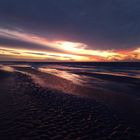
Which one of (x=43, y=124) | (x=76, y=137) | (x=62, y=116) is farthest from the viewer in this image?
(x=62, y=116)

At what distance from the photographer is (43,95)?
25.5 m

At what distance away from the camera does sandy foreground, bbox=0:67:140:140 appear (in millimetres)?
13859

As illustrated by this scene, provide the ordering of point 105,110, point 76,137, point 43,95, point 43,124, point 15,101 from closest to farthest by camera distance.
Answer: point 76,137 → point 43,124 → point 105,110 → point 15,101 → point 43,95

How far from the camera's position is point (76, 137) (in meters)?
13.6

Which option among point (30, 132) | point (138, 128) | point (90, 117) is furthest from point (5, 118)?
point (138, 128)

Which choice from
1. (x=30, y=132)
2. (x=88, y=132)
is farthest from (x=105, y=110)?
(x=30, y=132)

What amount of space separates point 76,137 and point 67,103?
8447mm

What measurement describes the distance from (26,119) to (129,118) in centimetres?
981

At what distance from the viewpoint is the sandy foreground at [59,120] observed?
45.5ft

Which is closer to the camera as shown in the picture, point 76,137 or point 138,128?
point 76,137

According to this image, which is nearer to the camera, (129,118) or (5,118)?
(5,118)

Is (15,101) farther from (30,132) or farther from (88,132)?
(88,132)

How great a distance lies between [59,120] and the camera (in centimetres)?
1655

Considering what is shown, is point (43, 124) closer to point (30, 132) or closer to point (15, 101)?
point (30, 132)
